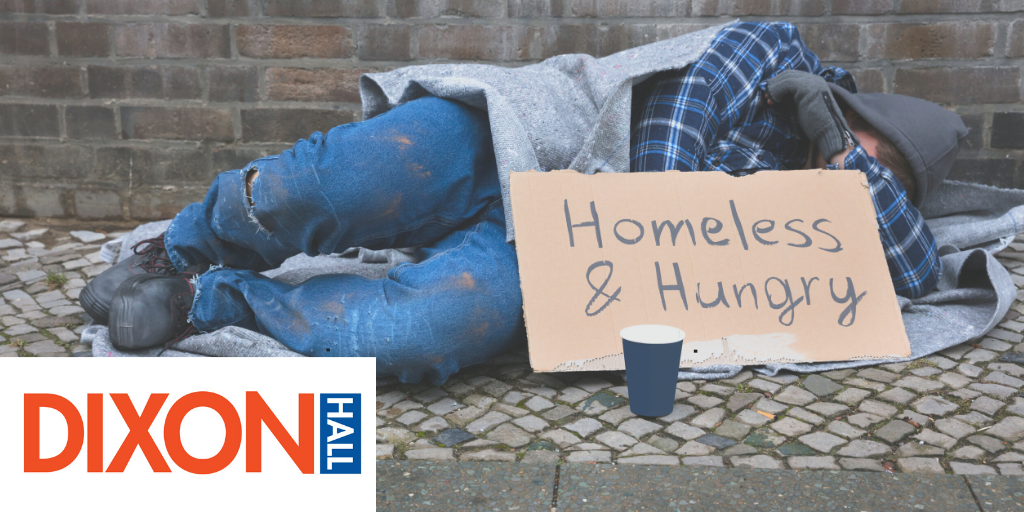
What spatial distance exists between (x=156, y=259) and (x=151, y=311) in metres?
0.27

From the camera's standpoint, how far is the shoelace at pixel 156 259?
7.15 feet

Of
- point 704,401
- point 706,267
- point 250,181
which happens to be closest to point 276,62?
point 250,181

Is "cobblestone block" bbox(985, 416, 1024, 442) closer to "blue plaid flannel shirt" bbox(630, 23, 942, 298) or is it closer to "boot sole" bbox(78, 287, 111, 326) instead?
"blue plaid flannel shirt" bbox(630, 23, 942, 298)

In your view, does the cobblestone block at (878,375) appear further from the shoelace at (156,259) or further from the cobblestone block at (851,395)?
the shoelace at (156,259)

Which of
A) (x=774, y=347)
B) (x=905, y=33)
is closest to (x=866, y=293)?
(x=774, y=347)

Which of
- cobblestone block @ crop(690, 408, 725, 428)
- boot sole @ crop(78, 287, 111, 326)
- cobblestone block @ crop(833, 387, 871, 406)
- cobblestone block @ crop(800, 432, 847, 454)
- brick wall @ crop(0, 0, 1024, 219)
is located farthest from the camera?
brick wall @ crop(0, 0, 1024, 219)

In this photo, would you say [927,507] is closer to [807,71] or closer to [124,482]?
[124,482]

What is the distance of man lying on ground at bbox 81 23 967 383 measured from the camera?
1.87 metres

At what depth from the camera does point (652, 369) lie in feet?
5.60

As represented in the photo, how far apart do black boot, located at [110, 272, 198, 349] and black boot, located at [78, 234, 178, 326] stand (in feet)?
0.41

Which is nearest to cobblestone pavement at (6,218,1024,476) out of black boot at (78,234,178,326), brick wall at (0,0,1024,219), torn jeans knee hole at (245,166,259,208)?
black boot at (78,234,178,326)

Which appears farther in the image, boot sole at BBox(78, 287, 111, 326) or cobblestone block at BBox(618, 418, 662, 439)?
boot sole at BBox(78, 287, 111, 326)

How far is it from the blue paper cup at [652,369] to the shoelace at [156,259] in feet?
4.03

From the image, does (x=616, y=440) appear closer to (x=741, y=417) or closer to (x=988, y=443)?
(x=741, y=417)
